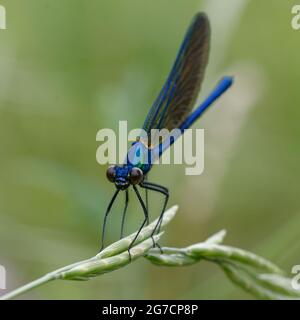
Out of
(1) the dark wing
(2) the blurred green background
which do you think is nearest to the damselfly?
(1) the dark wing

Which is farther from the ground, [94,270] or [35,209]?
[35,209]

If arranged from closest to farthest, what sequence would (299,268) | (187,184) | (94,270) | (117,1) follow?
(94,270)
(299,268)
(187,184)
(117,1)

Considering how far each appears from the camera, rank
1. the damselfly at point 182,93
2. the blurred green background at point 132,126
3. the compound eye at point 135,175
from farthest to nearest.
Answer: the blurred green background at point 132,126 → the damselfly at point 182,93 → the compound eye at point 135,175

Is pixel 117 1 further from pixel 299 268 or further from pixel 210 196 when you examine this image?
pixel 299 268

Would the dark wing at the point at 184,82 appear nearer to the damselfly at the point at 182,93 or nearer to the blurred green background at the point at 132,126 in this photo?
the damselfly at the point at 182,93

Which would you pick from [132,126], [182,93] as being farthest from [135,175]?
[182,93]

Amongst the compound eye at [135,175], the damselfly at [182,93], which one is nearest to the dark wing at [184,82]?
the damselfly at [182,93]
